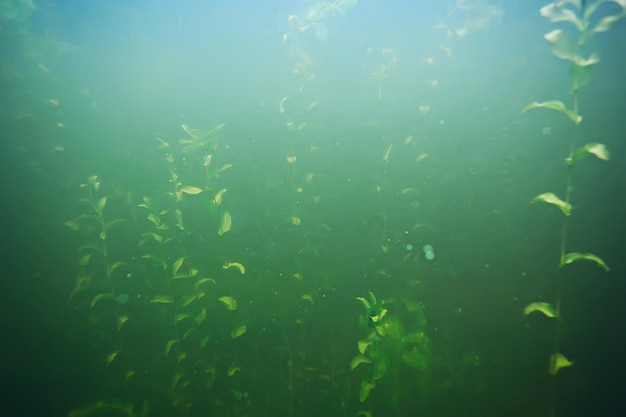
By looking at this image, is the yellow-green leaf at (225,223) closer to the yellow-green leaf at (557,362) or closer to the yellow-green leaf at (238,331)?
the yellow-green leaf at (238,331)

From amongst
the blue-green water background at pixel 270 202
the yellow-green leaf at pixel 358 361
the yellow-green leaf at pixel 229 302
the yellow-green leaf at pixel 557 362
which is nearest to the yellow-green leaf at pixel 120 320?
the blue-green water background at pixel 270 202

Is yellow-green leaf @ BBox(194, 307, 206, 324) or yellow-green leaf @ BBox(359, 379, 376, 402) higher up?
yellow-green leaf @ BBox(194, 307, 206, 324)

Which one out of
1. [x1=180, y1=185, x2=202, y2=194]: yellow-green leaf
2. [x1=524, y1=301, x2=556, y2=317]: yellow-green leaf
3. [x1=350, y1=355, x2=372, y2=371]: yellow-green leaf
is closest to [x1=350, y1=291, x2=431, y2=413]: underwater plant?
[x1=350, y1=355, x2=372, y2=371]: yellow-green leaf

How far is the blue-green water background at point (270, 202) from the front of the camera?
202cm

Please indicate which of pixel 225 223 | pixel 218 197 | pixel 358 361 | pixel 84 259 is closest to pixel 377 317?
pixel 358 361

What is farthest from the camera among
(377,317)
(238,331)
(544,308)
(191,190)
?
(238,331)

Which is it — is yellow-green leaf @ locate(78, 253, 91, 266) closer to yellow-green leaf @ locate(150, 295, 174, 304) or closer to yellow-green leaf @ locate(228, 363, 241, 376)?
yellow-green leaf @ locate(150, 295, 174, 304)

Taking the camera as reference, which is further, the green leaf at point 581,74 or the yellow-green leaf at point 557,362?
the yellow-green leaf at point 557,362

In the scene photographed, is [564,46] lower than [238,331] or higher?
higher

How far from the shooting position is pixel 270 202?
2176 mm

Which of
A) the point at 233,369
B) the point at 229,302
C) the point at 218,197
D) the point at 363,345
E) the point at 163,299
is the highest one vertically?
the point at 218,197

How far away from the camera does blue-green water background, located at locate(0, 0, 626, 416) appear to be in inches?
79.5

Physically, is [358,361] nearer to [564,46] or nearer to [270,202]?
[270,202]

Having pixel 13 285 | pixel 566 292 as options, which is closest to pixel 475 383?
pixel 566 292
